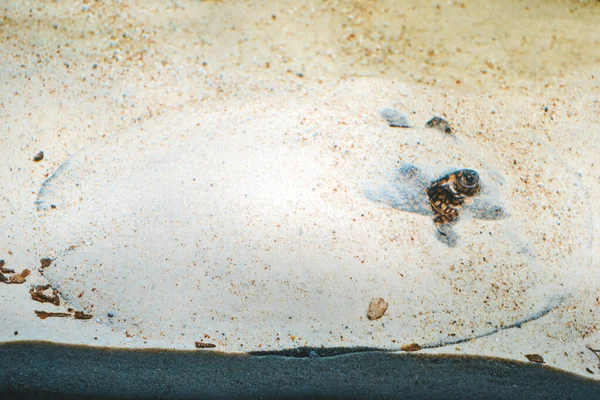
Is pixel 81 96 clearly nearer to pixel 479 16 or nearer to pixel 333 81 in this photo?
pixel 333 81

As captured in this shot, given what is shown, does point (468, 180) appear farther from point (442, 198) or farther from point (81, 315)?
point (81, 315)

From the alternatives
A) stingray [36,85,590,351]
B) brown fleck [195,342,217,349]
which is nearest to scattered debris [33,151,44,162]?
stingray [36,85,590,351]

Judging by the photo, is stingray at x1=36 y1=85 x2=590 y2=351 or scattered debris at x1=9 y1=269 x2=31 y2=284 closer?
stingray at x1=36 y1=85 x2=590 y2=351

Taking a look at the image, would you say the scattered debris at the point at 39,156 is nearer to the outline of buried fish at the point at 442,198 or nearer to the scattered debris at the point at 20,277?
the scattered debris at the point at 20,277

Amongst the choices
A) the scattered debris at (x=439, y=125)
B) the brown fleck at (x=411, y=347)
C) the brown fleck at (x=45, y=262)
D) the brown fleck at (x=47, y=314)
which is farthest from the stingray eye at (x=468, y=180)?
the brown fleck at (x=45, y=262)

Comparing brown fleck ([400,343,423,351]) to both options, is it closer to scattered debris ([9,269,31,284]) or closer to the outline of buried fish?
the outline of buried fish

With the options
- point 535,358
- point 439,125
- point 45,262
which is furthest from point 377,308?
point 45,262
